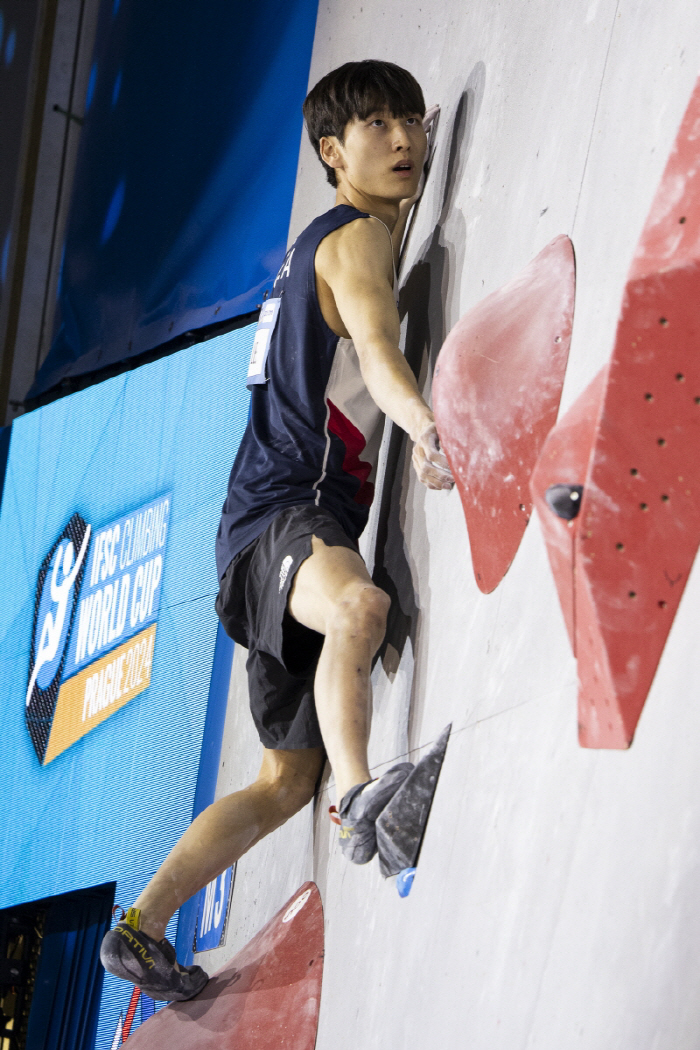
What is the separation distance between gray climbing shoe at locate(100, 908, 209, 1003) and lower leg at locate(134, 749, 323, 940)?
22mm

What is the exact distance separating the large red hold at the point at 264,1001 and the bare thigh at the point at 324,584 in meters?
0.63

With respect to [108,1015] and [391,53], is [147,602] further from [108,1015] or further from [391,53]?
[391,53]

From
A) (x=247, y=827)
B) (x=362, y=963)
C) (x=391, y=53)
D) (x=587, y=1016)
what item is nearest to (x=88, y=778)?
(x=247, y=827)

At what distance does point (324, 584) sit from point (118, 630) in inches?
75.9

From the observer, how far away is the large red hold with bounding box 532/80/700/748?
3.24ft

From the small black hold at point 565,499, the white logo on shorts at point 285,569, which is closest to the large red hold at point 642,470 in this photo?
the small black hold at point 565,499

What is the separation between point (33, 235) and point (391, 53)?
9.69ft

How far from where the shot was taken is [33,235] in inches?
199

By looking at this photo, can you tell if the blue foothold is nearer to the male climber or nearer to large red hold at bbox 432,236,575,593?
the male climber

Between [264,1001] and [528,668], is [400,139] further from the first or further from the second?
[264,1001]

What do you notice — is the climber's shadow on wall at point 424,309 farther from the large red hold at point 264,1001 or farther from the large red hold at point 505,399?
the large red hold at point 264,1001

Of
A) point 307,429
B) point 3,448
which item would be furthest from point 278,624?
point 3,448

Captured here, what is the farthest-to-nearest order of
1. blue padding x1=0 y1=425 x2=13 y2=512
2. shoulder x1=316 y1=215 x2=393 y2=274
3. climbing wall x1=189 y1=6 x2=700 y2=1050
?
blue padding x1=0 y1=425 x2=13 y2=512
shoulder x1=316 y1=215 x2=393 y2=274
climbing wall x1=189 y1=6 x2=700 y2=1050

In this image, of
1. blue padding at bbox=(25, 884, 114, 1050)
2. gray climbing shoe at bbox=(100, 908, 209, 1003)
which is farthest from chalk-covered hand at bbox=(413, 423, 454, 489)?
blue padding at bbox=(25, 884, 114, 1050)
